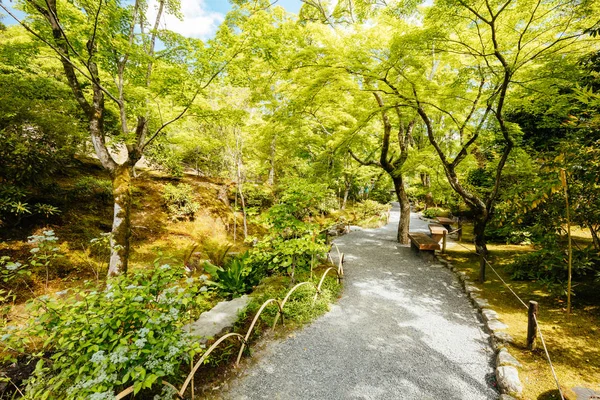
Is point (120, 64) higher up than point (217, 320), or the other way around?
point (120, 64)

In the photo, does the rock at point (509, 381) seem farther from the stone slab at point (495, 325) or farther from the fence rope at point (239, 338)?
the fence rope at point (239, 338)

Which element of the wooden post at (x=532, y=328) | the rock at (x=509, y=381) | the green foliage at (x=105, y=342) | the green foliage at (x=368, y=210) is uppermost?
the green foliage at (x=368, y=210)

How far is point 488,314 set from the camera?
13.8 feet

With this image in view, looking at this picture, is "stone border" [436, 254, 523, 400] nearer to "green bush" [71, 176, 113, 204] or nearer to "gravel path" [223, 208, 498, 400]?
"gravel path" [223, 208, 498, 400]

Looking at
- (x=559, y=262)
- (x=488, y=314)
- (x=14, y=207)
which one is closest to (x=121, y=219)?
(x=14, y=207)

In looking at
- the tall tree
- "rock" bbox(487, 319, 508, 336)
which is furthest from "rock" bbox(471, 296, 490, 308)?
the tall tree

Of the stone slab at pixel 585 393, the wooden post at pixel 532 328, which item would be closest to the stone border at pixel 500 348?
the wooden post at pixel 532 328

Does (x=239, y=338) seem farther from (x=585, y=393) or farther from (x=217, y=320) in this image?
(x=585, y=393)

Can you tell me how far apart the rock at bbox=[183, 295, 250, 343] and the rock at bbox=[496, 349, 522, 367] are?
3.77 m

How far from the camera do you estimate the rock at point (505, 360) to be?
3044 millimetres

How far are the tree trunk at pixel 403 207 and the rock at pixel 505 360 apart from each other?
6022 millimetres

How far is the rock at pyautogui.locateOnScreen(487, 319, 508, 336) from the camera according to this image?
150 inches

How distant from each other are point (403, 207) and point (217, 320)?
25.0ft

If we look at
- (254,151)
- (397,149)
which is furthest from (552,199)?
(254,151)
